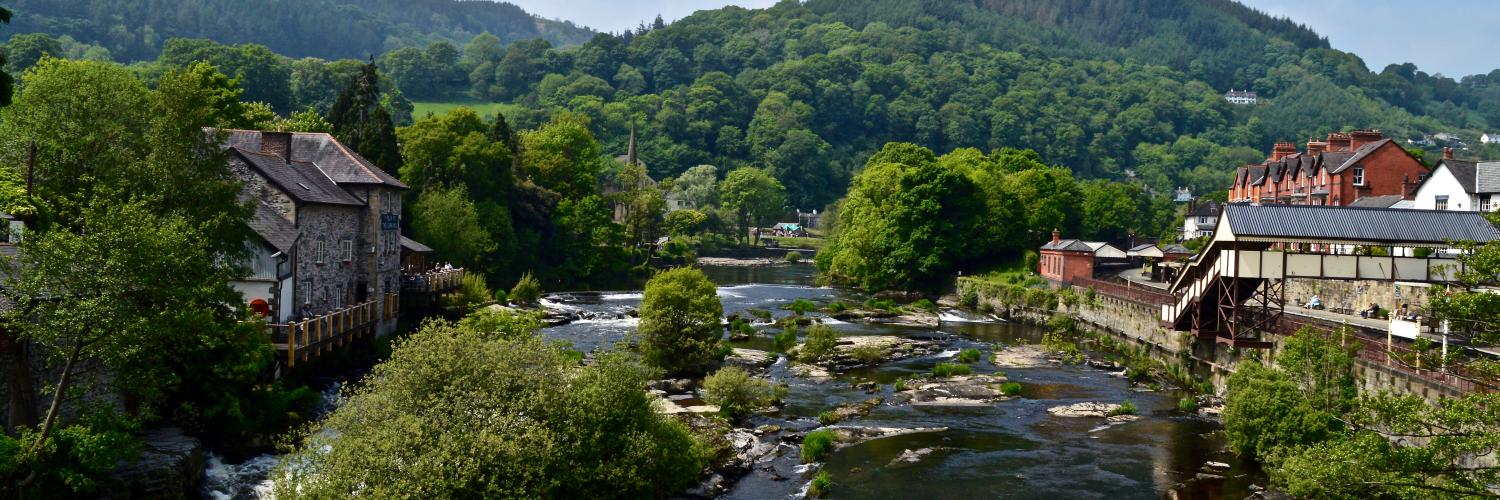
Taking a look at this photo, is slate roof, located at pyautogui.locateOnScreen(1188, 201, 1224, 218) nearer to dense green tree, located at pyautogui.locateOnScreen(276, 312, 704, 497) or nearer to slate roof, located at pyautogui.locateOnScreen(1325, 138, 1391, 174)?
slate roof, located at pyautogui.locateOnScreen(1325, 138, 1391, 174)

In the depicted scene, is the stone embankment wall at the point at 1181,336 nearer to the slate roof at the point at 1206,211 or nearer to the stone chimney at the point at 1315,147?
the stone chimney at the point at 1315,147

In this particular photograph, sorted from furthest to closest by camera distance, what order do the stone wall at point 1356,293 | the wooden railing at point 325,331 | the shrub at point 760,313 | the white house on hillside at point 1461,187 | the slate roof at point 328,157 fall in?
the shrub at point 760,313 < the white house on hillside at point 1461,187 < the slate roof at point 328,157 < the stone wall at point 1356,293 < the wooden railing at point 325,331

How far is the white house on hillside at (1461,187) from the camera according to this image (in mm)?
52844

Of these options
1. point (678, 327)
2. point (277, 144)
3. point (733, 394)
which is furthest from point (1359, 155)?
point (277, 144)

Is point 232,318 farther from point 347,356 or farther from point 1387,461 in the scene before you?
point 1387,461

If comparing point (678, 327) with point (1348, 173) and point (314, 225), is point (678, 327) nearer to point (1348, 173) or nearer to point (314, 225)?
point (314, 225)

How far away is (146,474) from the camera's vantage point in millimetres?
23734

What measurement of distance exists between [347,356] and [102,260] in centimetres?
1849

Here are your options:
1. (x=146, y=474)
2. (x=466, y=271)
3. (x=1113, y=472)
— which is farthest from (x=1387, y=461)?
(x=466, y=271)

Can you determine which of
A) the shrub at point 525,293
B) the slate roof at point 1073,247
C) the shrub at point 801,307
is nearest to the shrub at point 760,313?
the shrub at point 801,307

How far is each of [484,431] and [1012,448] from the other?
17458 mm

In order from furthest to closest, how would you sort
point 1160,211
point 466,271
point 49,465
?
point 1160,211 < point 466,271 < point 49,465

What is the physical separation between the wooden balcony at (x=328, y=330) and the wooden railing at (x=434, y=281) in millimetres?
4784

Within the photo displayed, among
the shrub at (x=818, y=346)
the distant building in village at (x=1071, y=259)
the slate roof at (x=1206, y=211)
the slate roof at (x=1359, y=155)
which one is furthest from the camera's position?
the slate roof at (x=1206, y=211)
